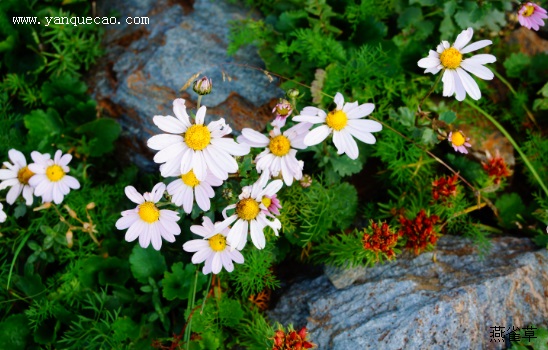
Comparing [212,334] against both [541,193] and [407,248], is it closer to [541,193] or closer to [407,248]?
[407,248]

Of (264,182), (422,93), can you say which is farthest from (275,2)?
(264,182)

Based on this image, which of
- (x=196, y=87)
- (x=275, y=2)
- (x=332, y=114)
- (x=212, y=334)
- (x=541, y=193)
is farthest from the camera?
(x=275, y=2)

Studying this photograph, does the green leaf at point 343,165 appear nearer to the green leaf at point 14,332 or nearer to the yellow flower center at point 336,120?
the yellow flower center at point 336,120

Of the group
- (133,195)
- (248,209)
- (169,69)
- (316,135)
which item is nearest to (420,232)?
(316,135)

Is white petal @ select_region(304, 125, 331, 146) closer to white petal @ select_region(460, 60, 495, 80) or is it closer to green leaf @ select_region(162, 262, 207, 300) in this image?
white petal @ select_region(460, 60, 495, 80)

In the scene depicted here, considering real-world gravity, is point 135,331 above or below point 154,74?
below

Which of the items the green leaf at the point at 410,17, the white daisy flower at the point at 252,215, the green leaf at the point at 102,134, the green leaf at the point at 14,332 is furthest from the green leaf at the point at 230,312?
the green leaf at the point at 410,17

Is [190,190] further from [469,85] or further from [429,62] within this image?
[469,85]
